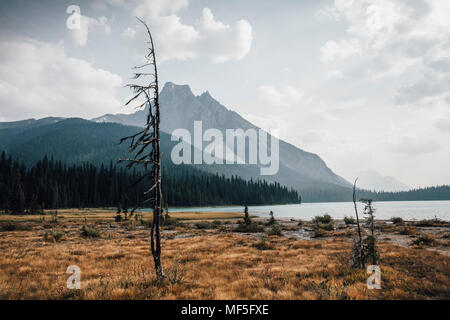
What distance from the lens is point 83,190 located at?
374 feet

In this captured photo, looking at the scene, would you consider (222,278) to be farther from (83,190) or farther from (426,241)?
(83,190)

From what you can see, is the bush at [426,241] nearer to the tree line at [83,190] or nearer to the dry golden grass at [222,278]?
the dry golden grass at [222,278]

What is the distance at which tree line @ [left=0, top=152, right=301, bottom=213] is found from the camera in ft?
257

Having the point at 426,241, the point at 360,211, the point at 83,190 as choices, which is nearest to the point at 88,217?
the point at 426,241

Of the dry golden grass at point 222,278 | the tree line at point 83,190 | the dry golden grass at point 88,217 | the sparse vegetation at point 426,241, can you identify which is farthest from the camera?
the tree line at point 83,190

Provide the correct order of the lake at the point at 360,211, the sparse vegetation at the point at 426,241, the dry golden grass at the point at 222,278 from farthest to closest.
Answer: the lake at the point at 360,211 → the sparse vegetation at the point at 426,241 → the dry golden grass at the point at 222,278

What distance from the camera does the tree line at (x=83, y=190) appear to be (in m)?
78.3

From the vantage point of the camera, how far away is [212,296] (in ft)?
24.1

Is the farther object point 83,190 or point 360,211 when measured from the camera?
point 83,190

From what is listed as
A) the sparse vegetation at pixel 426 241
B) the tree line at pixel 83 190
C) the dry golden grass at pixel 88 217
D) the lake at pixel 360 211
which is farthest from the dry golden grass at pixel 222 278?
the tree line at pixel 83 190
